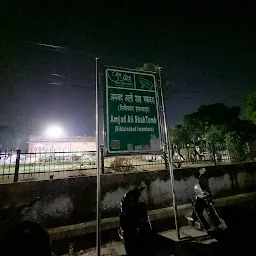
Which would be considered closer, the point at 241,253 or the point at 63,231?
the point at 241,253

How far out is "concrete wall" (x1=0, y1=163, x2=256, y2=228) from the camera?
438 cm

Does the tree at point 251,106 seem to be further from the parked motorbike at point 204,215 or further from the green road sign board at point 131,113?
the green road sign board at point 131,113

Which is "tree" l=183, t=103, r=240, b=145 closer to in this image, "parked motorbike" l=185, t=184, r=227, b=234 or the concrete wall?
the concrete wall

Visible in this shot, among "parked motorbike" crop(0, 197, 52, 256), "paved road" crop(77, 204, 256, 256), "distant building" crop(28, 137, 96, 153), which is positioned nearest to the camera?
"parked motorbike" crop(0, 197, 52, 256)

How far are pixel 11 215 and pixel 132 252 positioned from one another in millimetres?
2358

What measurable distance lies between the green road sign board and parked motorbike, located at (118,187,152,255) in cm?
112

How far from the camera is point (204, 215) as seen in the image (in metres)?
4.43

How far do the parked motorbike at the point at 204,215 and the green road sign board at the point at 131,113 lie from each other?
5.77 feet

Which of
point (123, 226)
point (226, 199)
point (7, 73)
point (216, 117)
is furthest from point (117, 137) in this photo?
point (216, 117)

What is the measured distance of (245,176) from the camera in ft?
25.3

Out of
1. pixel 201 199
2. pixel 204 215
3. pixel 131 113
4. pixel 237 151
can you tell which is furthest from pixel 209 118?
pixel 131 113

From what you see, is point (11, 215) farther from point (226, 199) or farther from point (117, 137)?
point (226, 199)

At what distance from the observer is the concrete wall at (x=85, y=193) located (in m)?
4.38

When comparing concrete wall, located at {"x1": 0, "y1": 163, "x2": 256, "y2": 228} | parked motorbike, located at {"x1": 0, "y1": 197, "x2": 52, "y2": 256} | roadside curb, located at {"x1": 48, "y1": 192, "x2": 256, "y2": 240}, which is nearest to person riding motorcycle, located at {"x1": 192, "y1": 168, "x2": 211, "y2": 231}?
roadside curb, located at {"x1": 48, "y1": 192, "x2": 256, "y2": 240}
